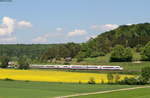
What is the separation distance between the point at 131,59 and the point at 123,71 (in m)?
43.3

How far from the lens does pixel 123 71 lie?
11175 centimetres

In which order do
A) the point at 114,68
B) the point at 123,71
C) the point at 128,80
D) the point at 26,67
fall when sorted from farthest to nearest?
1. the point at 26,67
2. the point at 114,68
3. the point at 123,71
4. the point at 128,80

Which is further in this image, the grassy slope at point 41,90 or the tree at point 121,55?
the tree at point 121,55

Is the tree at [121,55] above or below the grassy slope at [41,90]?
above

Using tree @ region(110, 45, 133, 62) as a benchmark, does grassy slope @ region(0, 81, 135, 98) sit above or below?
below

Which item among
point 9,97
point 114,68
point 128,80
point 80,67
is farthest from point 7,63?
point 9,97

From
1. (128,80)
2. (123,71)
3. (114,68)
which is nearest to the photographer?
(128,80)

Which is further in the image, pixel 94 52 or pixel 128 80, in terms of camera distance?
pixel 94 52

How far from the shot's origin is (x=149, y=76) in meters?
75.5

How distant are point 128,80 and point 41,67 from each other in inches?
2812

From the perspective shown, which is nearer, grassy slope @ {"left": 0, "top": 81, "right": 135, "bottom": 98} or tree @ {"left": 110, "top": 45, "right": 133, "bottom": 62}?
grassy slope @ {"left": 0, "top": 81, "right": 135, "bottom": 98}

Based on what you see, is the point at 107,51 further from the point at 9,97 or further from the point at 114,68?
the point at 9,97

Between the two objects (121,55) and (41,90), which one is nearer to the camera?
(41,90)

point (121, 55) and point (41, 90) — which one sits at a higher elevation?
point (121, 55)
